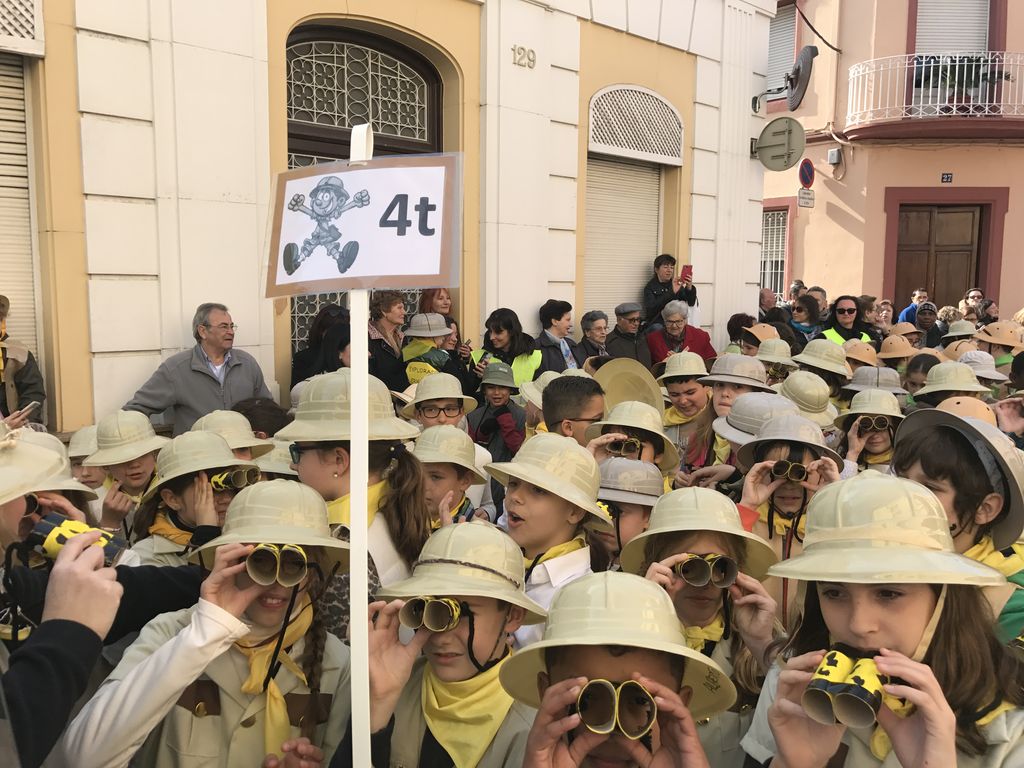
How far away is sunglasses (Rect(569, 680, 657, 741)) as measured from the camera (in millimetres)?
1747

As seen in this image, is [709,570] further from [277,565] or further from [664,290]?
[664,290]

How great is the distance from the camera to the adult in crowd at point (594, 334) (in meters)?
8.05

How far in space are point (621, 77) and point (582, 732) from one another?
858 centimetres

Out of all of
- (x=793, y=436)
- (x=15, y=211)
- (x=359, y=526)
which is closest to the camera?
(x=359, y=526)

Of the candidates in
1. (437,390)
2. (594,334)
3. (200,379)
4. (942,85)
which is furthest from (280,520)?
(942,85)

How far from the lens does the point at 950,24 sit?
58.6ft

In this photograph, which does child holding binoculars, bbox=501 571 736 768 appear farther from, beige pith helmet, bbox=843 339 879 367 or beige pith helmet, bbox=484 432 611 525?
beige pith helmet, bbox=843 339 879 367

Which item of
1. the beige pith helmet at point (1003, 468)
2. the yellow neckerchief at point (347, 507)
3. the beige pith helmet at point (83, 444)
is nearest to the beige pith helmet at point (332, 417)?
the yellow neckerchief at point (347, 507)

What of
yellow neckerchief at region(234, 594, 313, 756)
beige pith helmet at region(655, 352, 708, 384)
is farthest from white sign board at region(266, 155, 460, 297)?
beige pith helmet at region(655, 352, 708, 384)

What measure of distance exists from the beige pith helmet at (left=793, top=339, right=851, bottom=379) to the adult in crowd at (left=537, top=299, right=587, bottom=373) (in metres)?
2.13

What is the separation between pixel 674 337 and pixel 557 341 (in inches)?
53.3

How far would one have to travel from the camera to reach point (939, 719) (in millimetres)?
1582

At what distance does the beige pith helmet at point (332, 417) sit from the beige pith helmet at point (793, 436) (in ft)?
4.70

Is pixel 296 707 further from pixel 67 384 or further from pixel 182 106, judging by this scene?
Answer: pixel 182 106
